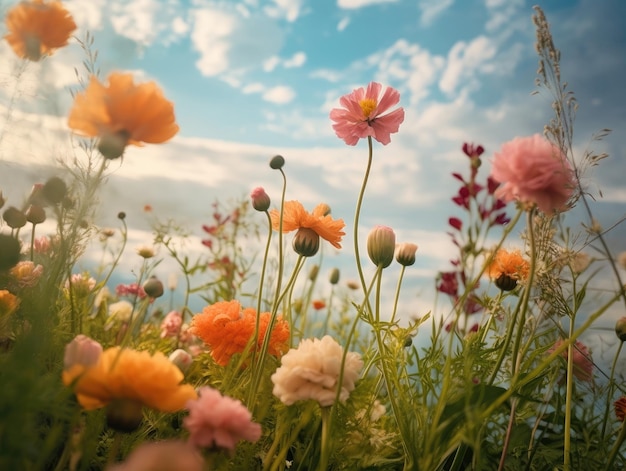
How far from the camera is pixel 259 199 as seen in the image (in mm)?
926

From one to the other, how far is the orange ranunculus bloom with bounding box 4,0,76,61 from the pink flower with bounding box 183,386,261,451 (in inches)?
26.6

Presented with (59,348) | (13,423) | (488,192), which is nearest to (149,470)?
(13,423)

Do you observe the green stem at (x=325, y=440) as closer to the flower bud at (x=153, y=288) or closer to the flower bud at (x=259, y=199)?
the flower bud at (x=259, y=199)

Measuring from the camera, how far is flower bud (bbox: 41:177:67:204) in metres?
0.61

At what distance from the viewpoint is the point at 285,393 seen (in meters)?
0.59

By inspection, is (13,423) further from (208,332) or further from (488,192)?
(488,192)

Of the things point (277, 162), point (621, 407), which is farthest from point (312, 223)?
point (621, 407)

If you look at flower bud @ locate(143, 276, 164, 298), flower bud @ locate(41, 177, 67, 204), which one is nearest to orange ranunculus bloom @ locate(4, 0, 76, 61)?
flower bud @ locate(41, 177, 67, 204)

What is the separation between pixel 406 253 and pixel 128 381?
2.03ft

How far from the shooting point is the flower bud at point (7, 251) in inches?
22.6

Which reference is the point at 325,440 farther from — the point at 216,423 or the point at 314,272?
the point at 314,272

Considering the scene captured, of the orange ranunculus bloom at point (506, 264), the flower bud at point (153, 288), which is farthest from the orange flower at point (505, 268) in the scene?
the flower bud at point (153, 288)

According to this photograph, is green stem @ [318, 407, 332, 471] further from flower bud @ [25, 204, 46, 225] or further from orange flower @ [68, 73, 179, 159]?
flower bud @ [25, 204, 46, 225]

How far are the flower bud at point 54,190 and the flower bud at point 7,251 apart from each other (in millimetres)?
65
